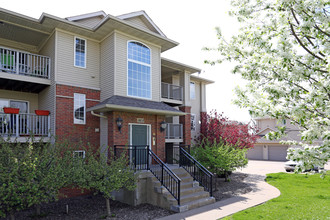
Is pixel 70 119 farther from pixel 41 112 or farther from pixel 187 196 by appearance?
pixel 187 196

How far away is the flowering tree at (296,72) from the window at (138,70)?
7.93m

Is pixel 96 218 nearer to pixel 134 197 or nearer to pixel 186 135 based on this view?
pixel 134 197

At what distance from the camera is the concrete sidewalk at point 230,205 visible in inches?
316

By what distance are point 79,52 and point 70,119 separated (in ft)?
11.0

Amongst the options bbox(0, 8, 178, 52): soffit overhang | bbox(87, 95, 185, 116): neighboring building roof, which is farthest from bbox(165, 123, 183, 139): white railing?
bbox(0, 8, 178, 52): soffit overhang

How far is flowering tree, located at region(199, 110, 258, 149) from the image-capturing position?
17.5 meters

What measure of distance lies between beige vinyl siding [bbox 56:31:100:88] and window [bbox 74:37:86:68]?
0.16 meters

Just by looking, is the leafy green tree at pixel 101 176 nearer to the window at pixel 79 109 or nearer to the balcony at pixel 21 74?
the window at pixel 79 109

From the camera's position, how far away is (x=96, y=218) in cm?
809

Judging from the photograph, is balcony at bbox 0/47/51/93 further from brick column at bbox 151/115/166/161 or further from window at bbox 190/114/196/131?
window at bbox 190/114/196/131

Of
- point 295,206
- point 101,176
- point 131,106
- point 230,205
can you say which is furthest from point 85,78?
point 295,206

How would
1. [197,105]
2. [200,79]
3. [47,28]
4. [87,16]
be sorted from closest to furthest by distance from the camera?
[47,28]
[87,16]
[200,79]
[197,105]

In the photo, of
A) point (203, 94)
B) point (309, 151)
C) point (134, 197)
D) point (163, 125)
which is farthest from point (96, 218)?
point (203, 94)

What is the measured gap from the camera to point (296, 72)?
416 cm
